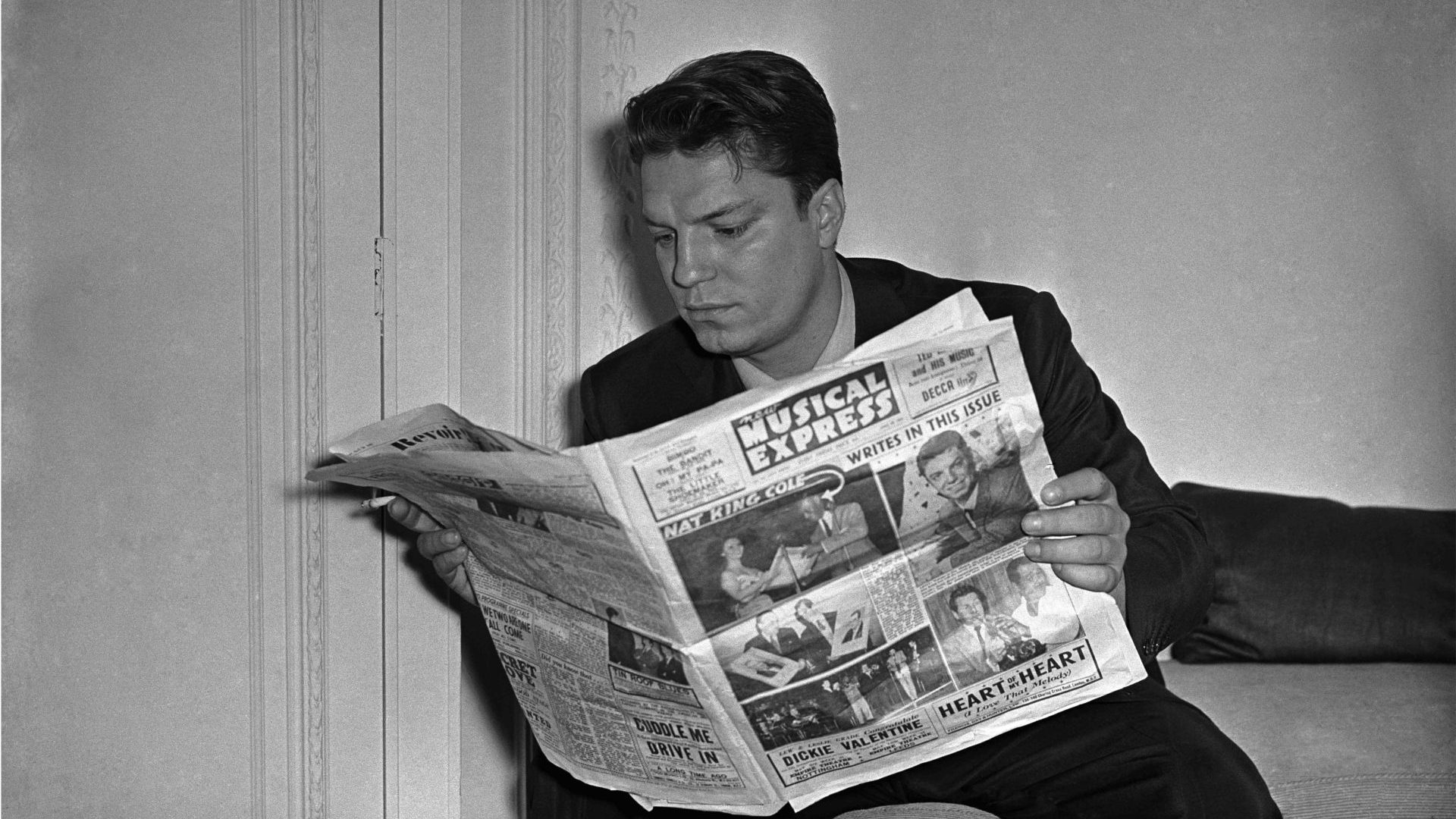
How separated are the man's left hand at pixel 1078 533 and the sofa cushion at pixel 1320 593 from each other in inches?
28.6

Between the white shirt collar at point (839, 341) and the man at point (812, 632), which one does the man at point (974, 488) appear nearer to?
the man at point (812, 632)

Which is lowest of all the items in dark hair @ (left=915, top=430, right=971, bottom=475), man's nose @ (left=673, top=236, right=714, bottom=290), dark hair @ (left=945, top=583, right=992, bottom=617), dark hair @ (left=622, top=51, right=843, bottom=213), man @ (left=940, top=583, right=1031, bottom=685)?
man @ (left=940, top=583, right=1031, bottom=685)

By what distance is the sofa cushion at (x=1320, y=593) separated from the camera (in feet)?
5.08

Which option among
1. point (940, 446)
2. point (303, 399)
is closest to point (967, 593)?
point (940, 446)

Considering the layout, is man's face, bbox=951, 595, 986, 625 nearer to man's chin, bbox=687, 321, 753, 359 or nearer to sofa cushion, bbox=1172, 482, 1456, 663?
man's chin, bbox=687, 321, 753, 359

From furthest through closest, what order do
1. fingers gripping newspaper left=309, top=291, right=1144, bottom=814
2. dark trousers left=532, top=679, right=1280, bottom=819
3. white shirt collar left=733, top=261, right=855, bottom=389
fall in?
1. white shirt collar left=733, top=261, right=855, bottom=389
2. dark trousers left=532, top=679, right=1280, bottom=819
3. fingers gripping newspaper left=309, top=291, right=1144, bottom=814

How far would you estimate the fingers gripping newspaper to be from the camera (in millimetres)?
825

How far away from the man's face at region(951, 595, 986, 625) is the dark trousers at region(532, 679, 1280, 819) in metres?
0.22

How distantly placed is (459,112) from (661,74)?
274 mm

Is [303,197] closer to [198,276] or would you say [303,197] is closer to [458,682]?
[198,276]

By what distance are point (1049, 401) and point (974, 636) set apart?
11.7 inches

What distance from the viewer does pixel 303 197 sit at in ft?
4.91

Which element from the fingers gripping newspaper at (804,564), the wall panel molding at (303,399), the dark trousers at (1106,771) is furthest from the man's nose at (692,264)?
the wall panel molding at (303,399)

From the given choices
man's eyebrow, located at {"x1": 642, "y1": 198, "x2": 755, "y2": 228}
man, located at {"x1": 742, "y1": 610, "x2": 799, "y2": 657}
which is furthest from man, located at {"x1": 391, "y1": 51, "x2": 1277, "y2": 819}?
man, located at {"x1": 742, "y1": 610, "x2": 799, "y2": 657}
